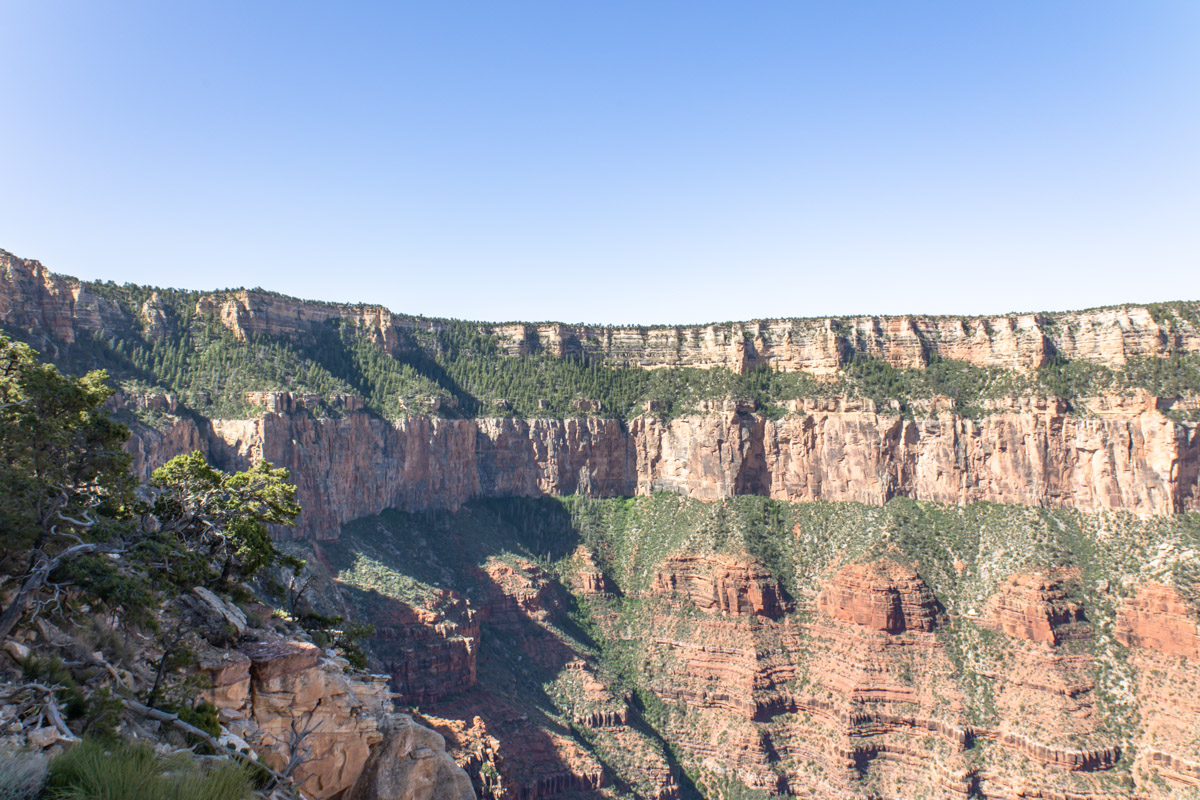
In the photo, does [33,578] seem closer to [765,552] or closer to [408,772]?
[408,772]

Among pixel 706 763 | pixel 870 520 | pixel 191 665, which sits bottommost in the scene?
pixel 706 763

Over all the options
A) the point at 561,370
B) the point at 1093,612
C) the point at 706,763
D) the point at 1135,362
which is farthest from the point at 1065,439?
the point at 561,370

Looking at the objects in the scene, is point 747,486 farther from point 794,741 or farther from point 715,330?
point 794,741

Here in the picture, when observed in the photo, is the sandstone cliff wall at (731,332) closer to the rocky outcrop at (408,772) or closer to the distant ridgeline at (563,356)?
the distant ridgeline at (563,356)

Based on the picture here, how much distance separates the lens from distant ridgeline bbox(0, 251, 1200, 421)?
8762cm

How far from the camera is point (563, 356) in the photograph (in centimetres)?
13488

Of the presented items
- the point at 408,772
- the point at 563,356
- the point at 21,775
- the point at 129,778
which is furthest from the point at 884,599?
the point at 21,775

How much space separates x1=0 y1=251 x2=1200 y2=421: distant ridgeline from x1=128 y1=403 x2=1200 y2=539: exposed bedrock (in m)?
3.26

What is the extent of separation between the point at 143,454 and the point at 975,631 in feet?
328

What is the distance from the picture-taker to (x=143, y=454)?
72750 millimetres

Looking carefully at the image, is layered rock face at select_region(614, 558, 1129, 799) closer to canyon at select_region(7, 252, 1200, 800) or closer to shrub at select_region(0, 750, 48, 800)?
canyon at select_region(7, 252, 1200, 800)

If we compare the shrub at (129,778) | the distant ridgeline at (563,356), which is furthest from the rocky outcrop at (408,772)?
the distant ridgeline at (563,356)

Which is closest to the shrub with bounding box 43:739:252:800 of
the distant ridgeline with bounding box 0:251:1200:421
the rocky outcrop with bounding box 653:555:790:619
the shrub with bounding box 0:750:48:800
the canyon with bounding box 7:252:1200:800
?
the shrub with bounding box 0:750:48:800

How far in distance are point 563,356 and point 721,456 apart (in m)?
38.4
